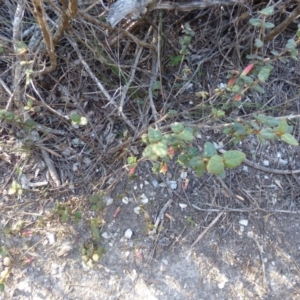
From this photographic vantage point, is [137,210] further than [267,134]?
Yes

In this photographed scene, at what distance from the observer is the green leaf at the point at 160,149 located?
117cm

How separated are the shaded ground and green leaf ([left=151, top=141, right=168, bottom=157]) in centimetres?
54

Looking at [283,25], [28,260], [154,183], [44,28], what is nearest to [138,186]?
[154,183]

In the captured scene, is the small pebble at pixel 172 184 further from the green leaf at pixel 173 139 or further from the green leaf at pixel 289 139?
the green leaf at pixel 289 139

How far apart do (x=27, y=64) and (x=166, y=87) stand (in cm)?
64

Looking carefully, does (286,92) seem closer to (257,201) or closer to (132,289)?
(257,201)

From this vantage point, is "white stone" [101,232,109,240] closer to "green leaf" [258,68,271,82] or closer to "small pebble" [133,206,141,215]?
"small pebble" [133,206,141,215]

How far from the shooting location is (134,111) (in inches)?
73.3

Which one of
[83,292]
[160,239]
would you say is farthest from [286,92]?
[83,292]

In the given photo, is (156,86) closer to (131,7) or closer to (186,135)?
(131,7)

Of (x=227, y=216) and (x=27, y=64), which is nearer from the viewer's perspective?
(x=27, y=64)

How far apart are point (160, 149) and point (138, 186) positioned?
0.66 metres

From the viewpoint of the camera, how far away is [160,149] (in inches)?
46.6

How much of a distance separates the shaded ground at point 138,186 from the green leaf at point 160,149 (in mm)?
539
